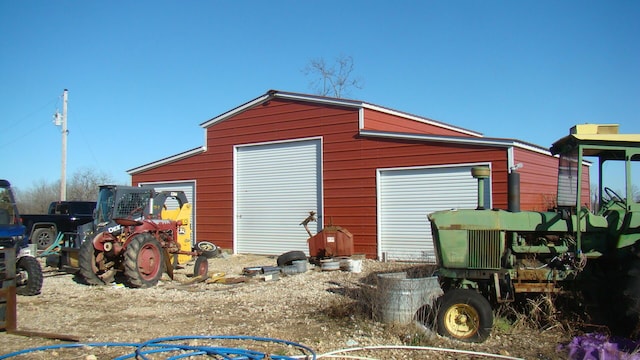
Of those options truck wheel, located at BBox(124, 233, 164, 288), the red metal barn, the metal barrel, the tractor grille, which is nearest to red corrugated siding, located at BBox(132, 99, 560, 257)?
the red metal barn

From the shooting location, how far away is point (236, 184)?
703 inches

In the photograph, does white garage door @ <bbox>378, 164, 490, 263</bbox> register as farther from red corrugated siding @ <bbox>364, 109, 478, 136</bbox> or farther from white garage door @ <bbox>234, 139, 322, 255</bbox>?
white garage door @ <bbox>234, 139, 322, 255</bbox>

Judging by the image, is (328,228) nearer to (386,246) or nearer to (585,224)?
(386,246)

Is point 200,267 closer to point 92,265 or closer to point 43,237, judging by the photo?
point 92,265

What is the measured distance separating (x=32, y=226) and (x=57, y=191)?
3931cm

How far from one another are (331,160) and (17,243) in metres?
8.45

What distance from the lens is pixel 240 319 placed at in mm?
7633

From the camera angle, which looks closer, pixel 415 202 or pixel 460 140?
pixel 460 140

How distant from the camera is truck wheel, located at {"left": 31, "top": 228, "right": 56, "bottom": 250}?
18234 millimetres

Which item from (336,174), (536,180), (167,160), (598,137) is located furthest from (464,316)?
(167,160)

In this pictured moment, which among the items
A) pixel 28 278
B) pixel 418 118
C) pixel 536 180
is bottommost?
pixel 28 278

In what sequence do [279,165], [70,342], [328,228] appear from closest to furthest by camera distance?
[70,342], [328,228], [279,165]

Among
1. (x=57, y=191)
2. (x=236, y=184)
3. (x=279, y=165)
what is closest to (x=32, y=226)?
(x=236, y=184)

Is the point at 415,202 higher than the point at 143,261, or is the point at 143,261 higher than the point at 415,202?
the point at 415,202
